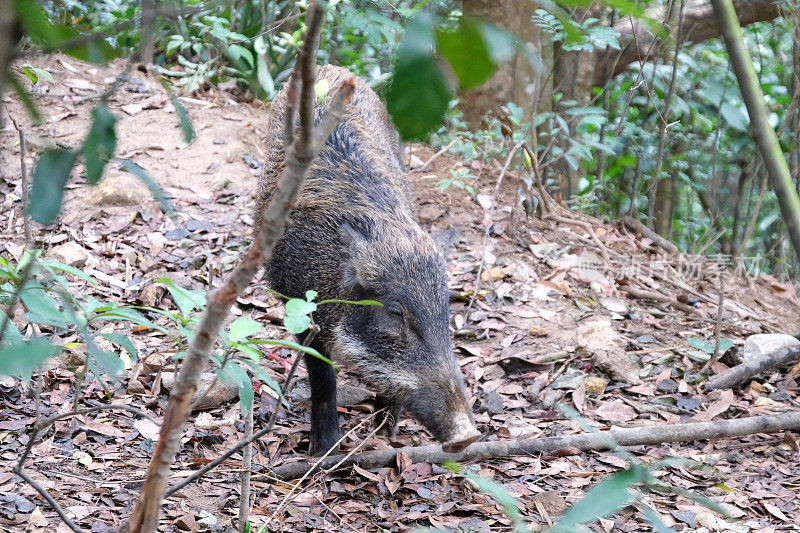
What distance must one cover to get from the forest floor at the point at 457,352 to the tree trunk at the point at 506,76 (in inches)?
22.9

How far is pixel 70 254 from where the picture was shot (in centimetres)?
495

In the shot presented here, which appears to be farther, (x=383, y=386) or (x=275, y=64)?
(x=275, y=64)

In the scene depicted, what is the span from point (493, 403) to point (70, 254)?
3.04 metres

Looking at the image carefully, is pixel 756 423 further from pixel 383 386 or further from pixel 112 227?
pixel 112 227

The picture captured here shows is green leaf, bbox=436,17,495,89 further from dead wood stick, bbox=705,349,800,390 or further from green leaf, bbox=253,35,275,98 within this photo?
green leaf, bbox=253,35,275,98

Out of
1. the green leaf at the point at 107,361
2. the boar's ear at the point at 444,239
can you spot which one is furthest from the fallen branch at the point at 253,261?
the boar's ear at the point at 444,239

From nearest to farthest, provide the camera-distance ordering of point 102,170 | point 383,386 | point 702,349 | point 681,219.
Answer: point 102,170 → point 383,386 → point 702,349 → point 681,219

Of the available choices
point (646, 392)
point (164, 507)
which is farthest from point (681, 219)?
point (164, 507)

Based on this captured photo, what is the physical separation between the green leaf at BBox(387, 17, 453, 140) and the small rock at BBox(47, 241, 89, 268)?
468 centimetres

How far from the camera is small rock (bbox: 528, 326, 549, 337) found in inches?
189

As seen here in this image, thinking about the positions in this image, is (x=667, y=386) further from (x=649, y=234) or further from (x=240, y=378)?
(x=240, y=378)

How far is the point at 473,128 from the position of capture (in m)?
6.97

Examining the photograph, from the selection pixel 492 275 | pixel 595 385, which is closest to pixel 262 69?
pixel 492 275

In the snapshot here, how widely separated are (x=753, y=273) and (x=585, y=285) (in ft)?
8.99
